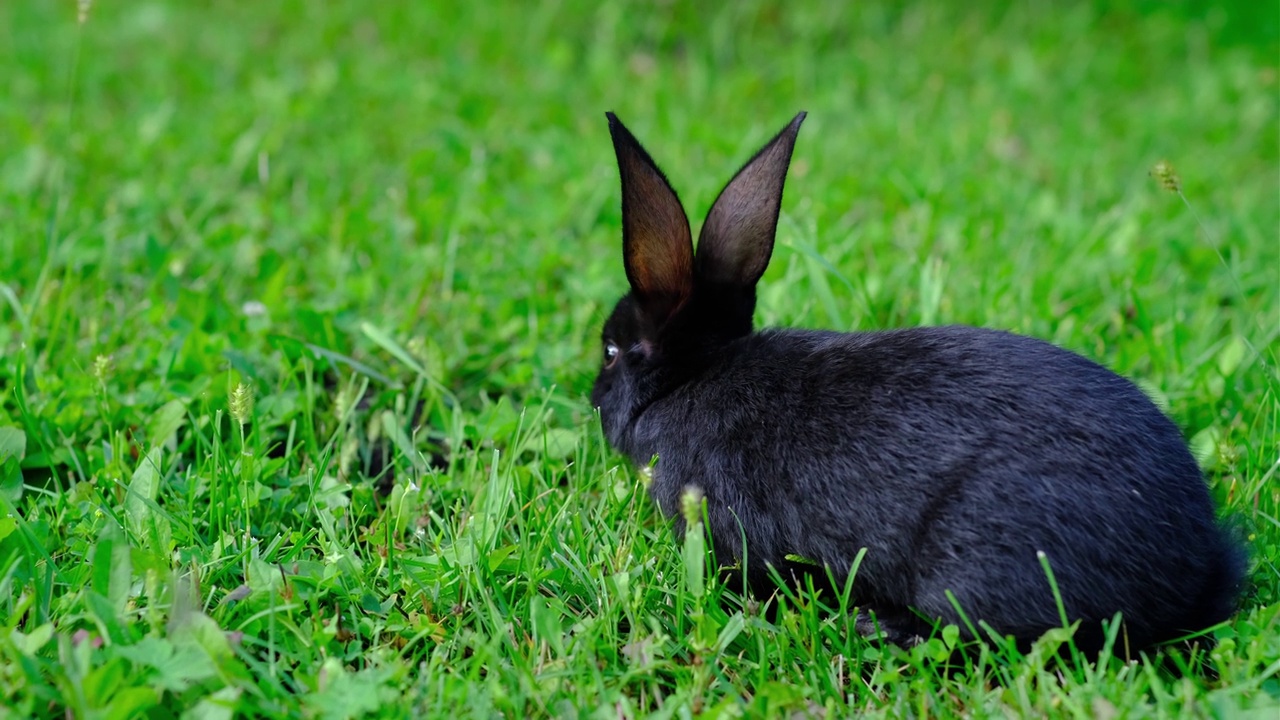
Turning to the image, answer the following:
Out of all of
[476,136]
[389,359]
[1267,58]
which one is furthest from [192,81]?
[1267,58]

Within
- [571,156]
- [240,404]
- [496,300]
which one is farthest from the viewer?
[571,156]

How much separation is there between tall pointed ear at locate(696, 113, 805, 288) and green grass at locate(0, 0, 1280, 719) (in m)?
0.63

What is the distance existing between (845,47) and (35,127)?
466cm

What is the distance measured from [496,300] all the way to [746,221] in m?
1.35

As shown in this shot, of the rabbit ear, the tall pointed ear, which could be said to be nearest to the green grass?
the rabbit ear

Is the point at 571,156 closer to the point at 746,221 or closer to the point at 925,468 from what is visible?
the point at 746,221

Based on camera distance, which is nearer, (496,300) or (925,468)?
(925,468)

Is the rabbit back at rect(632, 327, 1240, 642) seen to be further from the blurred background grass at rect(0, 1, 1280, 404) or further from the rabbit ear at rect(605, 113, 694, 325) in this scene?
the blurred background grass at rect(0, 1, 1280, 404)

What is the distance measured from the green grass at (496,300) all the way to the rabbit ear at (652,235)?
0.49 m

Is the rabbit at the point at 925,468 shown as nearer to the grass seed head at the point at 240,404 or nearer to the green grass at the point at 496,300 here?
the green grass at the point at 496,300

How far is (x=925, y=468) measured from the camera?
2.51 meters

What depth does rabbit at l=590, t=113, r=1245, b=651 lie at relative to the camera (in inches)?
94.9

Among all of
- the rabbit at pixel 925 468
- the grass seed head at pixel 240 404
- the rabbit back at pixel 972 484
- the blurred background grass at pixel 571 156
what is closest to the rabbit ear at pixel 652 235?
the rabbit at pixel 925 468

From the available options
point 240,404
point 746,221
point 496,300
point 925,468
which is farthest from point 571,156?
point 925,468
